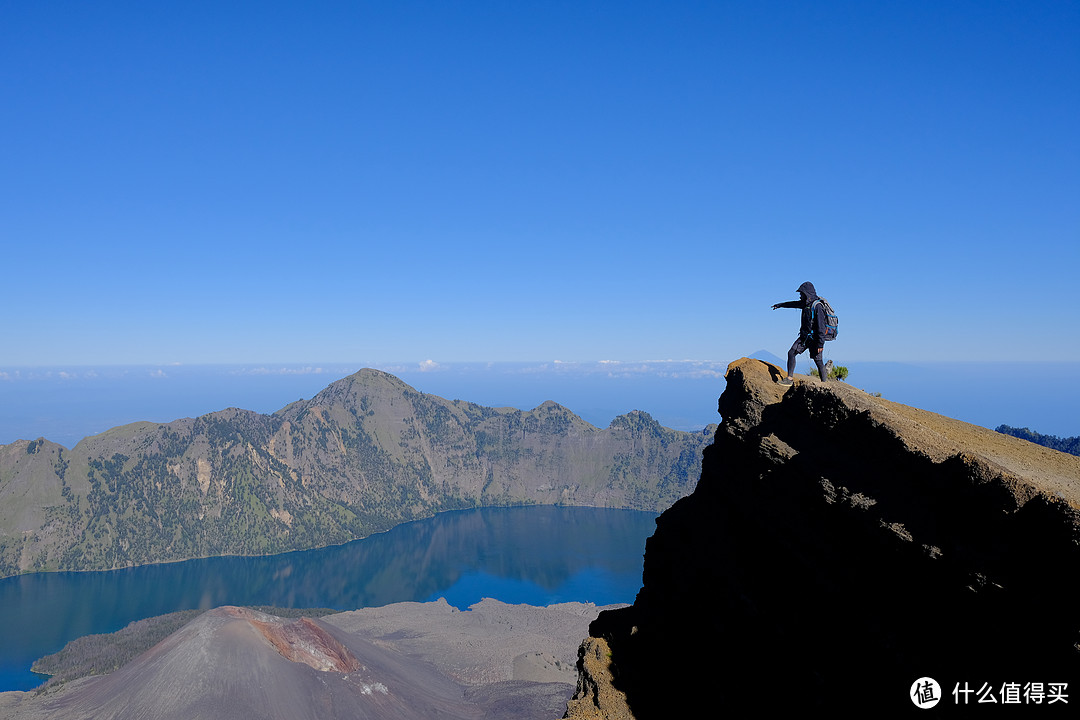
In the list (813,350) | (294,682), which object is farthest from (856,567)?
(294,682)

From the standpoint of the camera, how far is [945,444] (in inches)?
864

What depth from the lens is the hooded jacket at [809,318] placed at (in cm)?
2972

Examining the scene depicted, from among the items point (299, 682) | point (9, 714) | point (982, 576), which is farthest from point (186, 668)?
point (982, 576)

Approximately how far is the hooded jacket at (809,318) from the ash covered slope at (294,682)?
3864 inches

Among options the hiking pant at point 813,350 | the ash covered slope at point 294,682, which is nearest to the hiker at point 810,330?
the hiking pant at point 813,350

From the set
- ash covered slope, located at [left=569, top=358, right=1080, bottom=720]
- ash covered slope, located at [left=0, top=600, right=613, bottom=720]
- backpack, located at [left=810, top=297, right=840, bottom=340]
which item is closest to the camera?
ash covered slope, located at [left=569, top=358, right=1080, bottom=720]

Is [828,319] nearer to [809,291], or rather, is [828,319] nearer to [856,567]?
[809,291]

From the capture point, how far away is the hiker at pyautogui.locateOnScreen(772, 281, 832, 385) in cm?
2975

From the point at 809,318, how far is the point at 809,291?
4.99ft

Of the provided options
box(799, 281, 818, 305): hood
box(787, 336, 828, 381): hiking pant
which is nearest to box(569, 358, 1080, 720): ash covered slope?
box(787, 336, 828, 381): hiking pant

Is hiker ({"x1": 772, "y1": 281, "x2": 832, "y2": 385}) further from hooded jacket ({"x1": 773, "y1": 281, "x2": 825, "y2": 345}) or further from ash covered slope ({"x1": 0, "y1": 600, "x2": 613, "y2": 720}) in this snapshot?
ash covered slope ({"x1": 0, "y1": 600, "x2": 613, "y2": 720})

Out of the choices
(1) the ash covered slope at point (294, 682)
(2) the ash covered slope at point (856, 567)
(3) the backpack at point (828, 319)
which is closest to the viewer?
(2) the ash covered slope at point (856, 567)

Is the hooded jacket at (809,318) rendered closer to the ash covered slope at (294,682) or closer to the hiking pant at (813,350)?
the hiking pant at (813,350)

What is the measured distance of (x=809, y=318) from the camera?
30.2 metres
